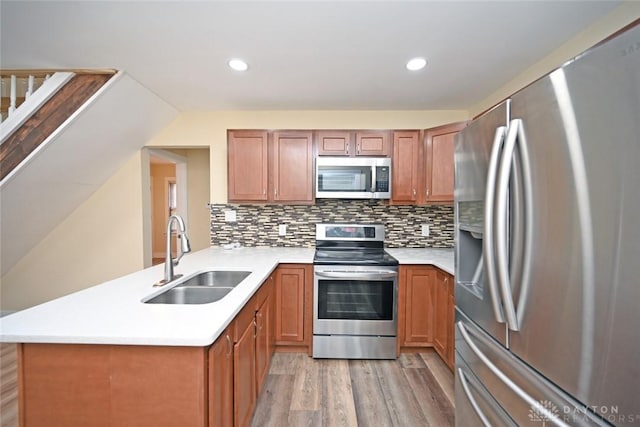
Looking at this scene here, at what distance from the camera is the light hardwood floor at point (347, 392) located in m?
1.72

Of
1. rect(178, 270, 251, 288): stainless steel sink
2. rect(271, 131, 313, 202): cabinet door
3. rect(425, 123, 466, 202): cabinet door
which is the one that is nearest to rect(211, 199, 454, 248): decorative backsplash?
rect(271, 131, 313, 202): cabinet door

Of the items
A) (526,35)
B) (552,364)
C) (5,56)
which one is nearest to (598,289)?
(552,364)

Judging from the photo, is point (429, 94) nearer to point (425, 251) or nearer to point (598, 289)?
point (425, 251)

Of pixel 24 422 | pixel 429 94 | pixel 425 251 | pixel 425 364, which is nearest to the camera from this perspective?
pixel 24 422

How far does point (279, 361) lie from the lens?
2377 mm

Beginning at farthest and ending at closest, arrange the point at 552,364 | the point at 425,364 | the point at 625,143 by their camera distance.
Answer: the point at 425,364, the point at 552,364, the point at 625,143

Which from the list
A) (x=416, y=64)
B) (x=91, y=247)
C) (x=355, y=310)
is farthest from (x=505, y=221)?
(x=91, y=247)

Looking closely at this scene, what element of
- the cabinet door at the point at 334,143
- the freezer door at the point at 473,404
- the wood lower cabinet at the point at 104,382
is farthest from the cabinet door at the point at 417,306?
the wood lower cabinet at the point at 104,382

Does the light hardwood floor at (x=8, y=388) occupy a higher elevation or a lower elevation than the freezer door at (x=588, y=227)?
lower

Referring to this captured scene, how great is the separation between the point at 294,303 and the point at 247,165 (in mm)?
1461

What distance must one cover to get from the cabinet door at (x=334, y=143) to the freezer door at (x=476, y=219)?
58.9 inches

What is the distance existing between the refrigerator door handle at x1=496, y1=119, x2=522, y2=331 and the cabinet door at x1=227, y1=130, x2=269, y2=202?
7.28 feet

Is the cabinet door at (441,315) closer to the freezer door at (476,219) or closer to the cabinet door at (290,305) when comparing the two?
the freezer door at (476,219)

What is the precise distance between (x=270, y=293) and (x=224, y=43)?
185 cm
